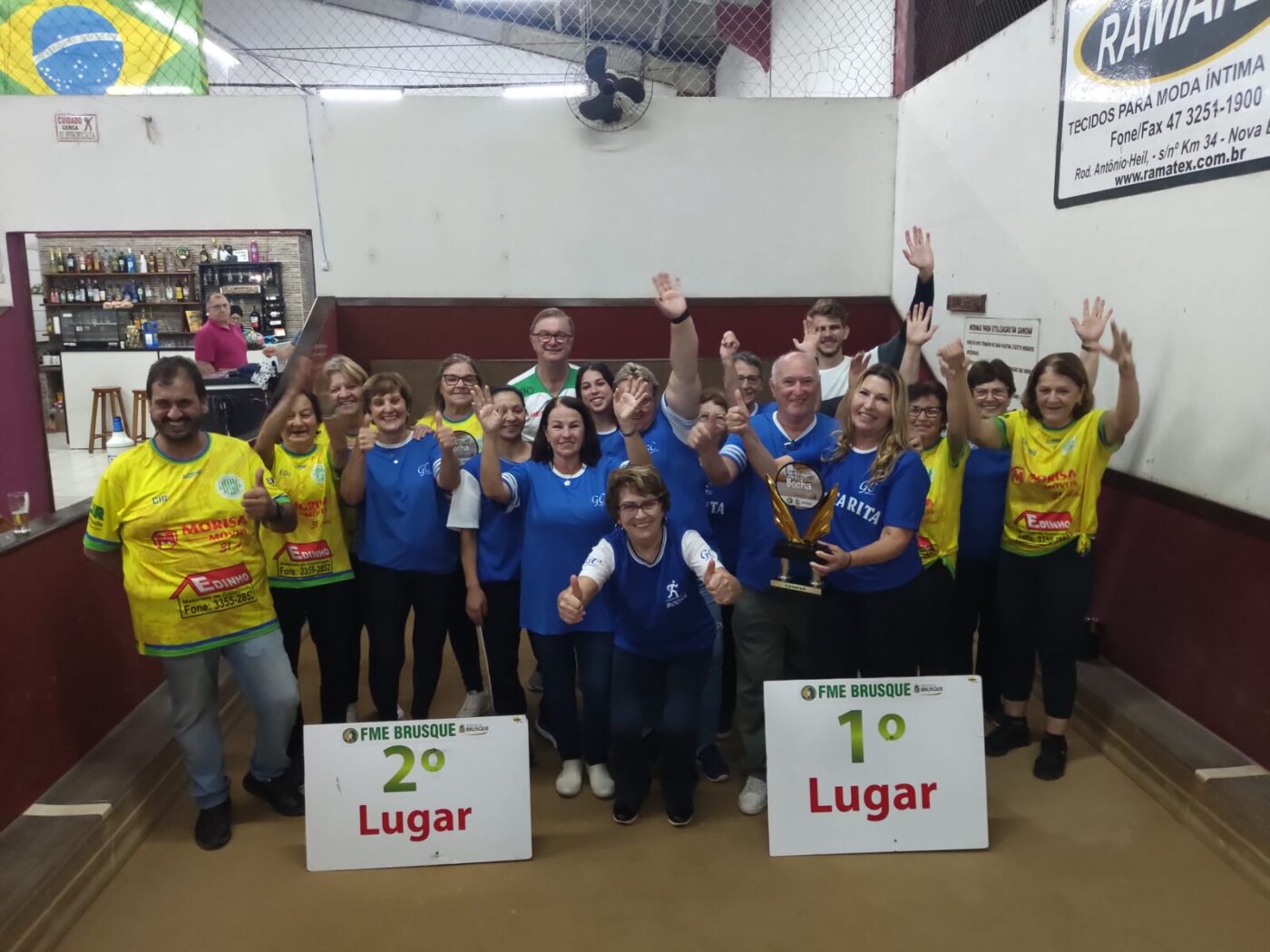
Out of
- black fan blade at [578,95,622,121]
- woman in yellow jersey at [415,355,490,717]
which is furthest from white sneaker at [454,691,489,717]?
black fan blade at [578,95,622,121]

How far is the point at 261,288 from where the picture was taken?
9.77 m

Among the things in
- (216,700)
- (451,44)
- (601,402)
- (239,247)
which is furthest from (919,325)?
(239,247)

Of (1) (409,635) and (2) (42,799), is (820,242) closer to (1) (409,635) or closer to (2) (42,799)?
(1) (409,635)

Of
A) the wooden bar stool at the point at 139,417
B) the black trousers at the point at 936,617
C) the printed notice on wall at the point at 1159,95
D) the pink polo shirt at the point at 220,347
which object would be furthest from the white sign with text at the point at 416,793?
the wooden bar stool at the point at 139,417

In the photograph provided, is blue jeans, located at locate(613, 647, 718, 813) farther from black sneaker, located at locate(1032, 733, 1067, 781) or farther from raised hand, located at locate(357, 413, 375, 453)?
black sneaker, located at locate(1032, 733, 1067, 781)

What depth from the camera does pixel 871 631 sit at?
2.46 meters

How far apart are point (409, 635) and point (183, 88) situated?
137 inches

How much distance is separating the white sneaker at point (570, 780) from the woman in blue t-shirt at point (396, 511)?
62cm

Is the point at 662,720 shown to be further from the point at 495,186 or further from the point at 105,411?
the point at 105,411

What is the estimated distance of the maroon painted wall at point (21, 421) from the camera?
150 inches


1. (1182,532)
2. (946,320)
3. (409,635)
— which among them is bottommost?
(409,635)

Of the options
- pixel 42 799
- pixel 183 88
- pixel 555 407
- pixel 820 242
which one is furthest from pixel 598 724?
pixel 183 88

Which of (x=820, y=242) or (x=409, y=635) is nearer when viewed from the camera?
(x=409, y=635)

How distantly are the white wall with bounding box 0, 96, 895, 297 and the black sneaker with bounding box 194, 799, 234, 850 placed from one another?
3340 millimetres
